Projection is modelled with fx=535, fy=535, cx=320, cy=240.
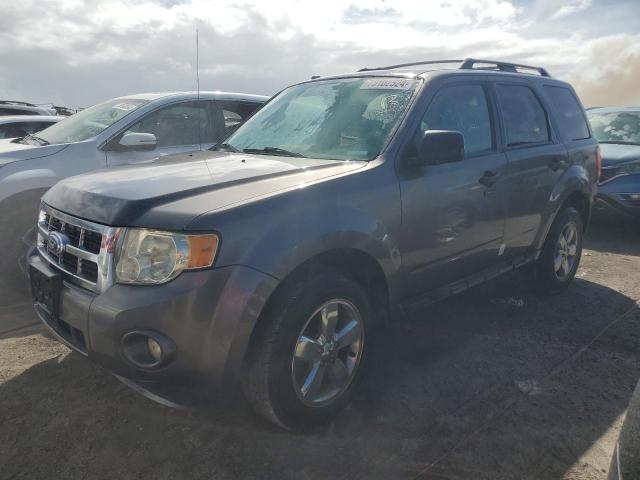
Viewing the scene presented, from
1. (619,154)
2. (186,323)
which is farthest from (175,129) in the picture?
(619,154)

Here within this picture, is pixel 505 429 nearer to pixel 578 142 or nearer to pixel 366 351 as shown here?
pixel 366 351

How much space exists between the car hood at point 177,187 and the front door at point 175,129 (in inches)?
76.7

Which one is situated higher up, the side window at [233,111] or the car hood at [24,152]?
the side window at [233,111]

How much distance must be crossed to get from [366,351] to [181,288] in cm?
121

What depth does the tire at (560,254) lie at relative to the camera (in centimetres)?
460

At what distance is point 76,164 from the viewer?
456 cm

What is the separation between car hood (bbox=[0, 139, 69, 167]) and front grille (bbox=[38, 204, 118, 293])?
6.03ft

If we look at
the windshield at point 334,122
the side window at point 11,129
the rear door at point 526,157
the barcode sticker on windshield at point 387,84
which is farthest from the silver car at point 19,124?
the rear door at point 526,157

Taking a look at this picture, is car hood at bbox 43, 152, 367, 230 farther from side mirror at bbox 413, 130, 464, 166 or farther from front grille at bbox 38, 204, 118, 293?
side mirror at bbox 413, 130, 464, 166

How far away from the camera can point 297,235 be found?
7.98 ft

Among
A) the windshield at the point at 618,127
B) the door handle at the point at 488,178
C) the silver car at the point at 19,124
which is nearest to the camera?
the door handle at the point at 488,178

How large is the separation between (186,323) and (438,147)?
1685 mm

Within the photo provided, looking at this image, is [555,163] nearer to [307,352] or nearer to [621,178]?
[307,352]

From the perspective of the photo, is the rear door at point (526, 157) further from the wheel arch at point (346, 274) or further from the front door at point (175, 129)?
the front door at point (175, 129)
